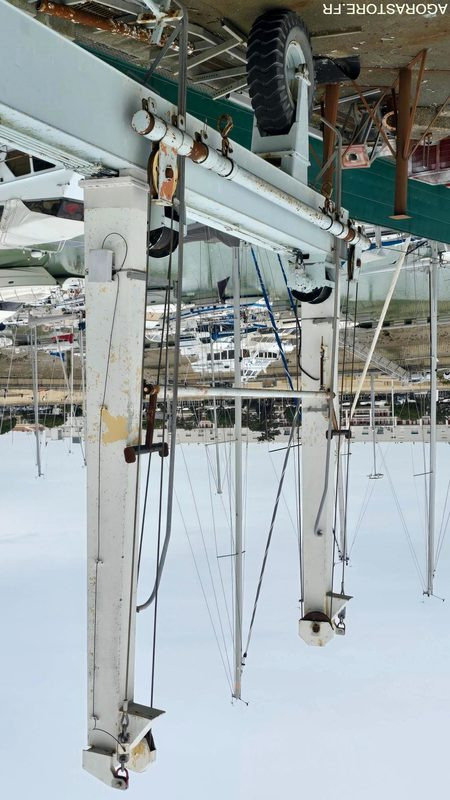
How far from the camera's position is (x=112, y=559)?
11.5 feet

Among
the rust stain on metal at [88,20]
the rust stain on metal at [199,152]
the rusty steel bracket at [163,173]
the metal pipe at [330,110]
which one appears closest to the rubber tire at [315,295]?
the metal pipe at [330,110]

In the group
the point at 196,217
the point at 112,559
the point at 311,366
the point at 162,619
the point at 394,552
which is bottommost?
the point at 162,619

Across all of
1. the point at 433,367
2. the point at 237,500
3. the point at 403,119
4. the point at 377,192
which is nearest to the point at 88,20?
the point at 403,119

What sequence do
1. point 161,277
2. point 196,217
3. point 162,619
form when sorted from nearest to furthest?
point 196,217 → point 161,277 → point 162,619

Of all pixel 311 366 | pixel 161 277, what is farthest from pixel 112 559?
pixel 161 277

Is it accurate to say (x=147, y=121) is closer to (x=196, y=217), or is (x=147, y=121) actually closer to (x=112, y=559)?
(x=196, y=217)

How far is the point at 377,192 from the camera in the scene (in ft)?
26.9

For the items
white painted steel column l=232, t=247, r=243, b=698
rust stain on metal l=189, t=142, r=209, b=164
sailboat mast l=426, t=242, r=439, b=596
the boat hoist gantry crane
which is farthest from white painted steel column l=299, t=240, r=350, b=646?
sailboat mast l=426, t=242, r=439, b=596

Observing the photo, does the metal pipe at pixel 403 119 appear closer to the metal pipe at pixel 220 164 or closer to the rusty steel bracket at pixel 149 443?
the metal pipe at pixel 220 164

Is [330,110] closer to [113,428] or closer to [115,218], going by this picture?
[115,218]

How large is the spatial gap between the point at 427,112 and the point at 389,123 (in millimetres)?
473

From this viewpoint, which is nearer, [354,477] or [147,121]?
[147,121]

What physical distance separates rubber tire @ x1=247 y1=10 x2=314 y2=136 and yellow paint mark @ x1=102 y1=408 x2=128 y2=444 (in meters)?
2.77

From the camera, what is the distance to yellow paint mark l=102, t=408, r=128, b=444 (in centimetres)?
349
